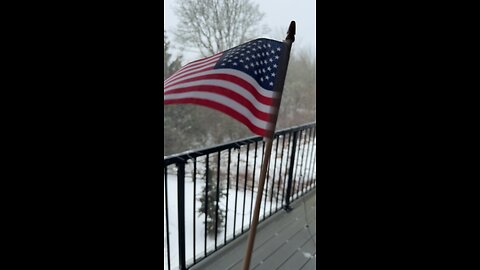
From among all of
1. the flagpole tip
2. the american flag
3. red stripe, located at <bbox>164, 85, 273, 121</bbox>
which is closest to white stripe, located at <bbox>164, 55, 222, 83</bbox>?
the american flag

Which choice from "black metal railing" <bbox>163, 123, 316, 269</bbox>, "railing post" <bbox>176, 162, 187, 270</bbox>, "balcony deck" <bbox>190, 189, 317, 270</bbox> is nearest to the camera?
"railing post" <bbox>176, 162, 187, 270</bbox>

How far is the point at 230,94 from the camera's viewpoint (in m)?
1.00

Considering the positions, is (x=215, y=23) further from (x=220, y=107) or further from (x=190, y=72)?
(x=220, y=107)

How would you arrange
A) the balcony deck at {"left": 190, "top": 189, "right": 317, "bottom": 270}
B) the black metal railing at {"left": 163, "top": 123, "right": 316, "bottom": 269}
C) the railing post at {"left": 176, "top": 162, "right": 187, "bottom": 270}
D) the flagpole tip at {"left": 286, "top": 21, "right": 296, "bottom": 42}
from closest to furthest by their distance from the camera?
the flagpole tip at {"left": 286, "top": 21, "right": 296, "bottom": 42}, the railing post at {"left": 176, "top": 162, "right": 187, "bottom": 270}, the black metal railing at {"left": 163, "top": 123, "right": 316, "bottom": 269}, the balcony deck at {"left": 190, "top": 189, "right": 317, "bottom": 270}

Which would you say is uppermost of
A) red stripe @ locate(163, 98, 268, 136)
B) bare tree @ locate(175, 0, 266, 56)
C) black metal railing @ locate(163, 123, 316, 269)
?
bare tree @ locate(175, 0, 266, 56)

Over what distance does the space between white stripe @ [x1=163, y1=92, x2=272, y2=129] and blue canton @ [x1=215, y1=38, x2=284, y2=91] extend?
106 millimetres

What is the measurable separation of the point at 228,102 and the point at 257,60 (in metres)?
0.18

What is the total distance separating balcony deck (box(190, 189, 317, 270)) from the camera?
A: 1.89 m

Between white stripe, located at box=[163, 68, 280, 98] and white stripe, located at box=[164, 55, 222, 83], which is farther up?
white stripe, located at box=[164, 55, 222, 83]

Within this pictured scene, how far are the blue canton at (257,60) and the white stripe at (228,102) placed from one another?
106 mm

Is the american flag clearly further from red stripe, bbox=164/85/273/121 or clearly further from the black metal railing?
the black metal railing
